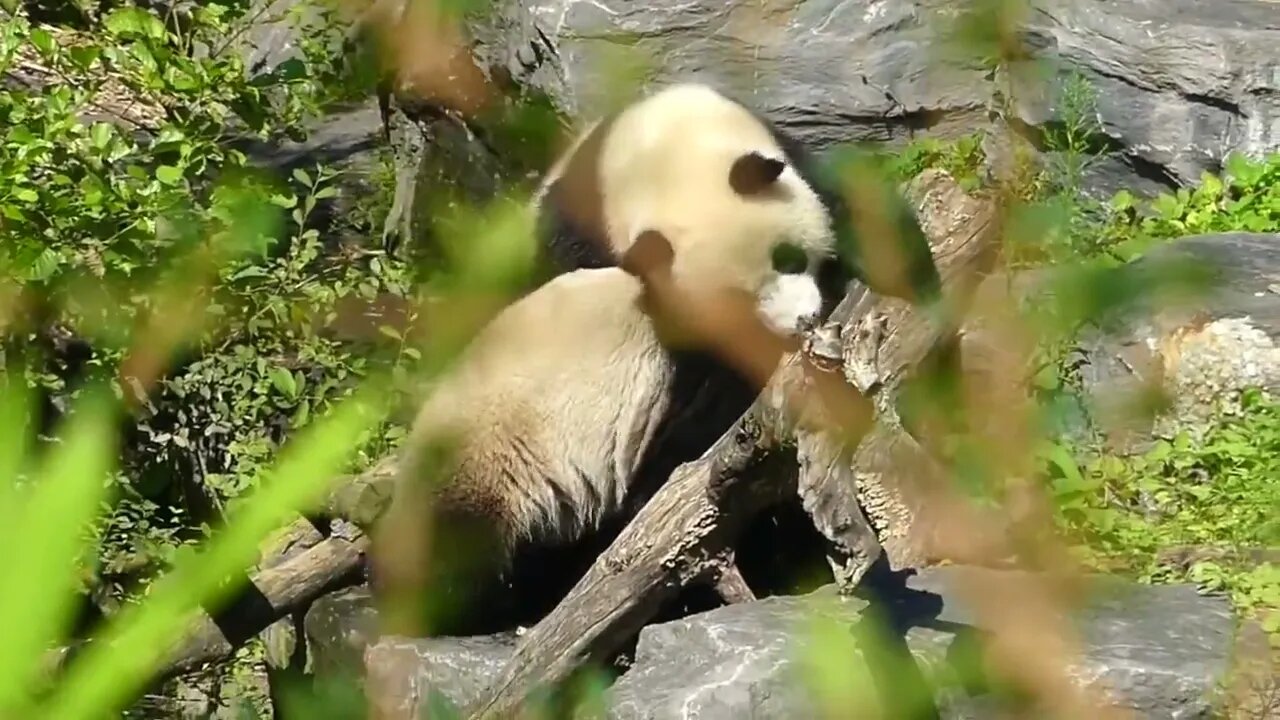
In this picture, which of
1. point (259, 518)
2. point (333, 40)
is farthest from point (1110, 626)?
point (333, 40)

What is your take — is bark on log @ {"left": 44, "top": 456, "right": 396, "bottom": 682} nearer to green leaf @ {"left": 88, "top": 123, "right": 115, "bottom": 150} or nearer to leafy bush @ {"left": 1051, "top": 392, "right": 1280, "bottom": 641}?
green leaf @ {"left": 88, "top": 123, "right": 115, "bottom": 150}

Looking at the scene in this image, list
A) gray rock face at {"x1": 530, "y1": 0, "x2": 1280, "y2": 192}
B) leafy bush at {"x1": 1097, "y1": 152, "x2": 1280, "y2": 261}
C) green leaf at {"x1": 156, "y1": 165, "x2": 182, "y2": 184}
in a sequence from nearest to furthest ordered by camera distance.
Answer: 1. green leaf at {"x1": 156, "y1": 165, "x2": 182, "y2": 184}
2. leafy bush at {"x1": 1097, "y1": 152, "x2": 1280, "y2": 261}
3. gray rock face at {"x1": 530, "y1": 0, "x2": 1280, "y2": 192}

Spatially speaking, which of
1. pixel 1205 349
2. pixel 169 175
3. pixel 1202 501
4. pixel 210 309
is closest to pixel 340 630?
pixel 210 309

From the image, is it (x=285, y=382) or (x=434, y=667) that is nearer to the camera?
(x=434, y=667)

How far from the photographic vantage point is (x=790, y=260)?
3848 millimetres

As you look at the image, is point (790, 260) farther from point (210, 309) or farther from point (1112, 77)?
point (1112, 77)

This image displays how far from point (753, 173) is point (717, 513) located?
122cm

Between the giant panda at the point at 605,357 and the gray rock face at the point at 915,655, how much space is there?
57 centimetres

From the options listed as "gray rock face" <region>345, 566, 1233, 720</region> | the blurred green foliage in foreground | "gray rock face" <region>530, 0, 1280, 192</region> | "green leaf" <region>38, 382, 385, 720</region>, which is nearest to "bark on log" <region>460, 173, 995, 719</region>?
"gray rock face" <region>345, 566, 1233, 720</region>

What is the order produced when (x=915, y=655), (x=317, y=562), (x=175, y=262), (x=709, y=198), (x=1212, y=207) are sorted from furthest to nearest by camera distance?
(x=1212, y=207), (x=709, y=198), (x=317, y=562), (x=175, y=262), (x=915, y=655)

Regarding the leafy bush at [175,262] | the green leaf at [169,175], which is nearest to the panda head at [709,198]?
the leafy bush at [175,262]

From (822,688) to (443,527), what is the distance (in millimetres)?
2349

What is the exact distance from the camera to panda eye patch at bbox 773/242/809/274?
3846 millimetres

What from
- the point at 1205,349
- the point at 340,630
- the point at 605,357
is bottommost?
the point at 340,630
